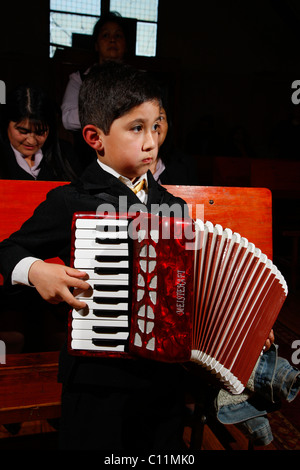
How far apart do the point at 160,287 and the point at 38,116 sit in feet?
3.85

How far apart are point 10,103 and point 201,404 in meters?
1.41

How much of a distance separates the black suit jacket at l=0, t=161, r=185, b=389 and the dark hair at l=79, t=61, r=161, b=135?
0.41 ft

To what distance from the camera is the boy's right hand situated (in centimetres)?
81

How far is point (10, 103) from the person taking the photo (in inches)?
65.4

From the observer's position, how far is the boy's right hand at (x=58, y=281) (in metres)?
0.81

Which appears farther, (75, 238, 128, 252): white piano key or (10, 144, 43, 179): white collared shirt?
(10, 144, 43, 179): white collared shirt

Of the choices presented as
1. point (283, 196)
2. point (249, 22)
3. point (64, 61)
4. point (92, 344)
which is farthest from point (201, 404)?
point (249, 22)

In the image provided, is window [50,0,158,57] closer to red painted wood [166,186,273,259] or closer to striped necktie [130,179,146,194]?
red painted wood [166,186,273,259]

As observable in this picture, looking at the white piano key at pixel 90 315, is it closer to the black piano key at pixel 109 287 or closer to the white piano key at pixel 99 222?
the black piano key at pixel 109 287

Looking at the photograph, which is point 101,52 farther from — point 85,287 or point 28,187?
point 85,287

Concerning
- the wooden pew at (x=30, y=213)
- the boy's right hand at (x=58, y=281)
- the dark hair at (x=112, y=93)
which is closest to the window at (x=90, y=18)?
the wooden pew at (x=30, y=213)

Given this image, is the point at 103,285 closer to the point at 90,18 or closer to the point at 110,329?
the point at 110,329

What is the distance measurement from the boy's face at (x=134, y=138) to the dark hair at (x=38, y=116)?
31.8 inches

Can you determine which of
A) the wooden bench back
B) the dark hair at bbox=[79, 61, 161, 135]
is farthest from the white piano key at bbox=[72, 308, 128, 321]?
the wooden bench back
